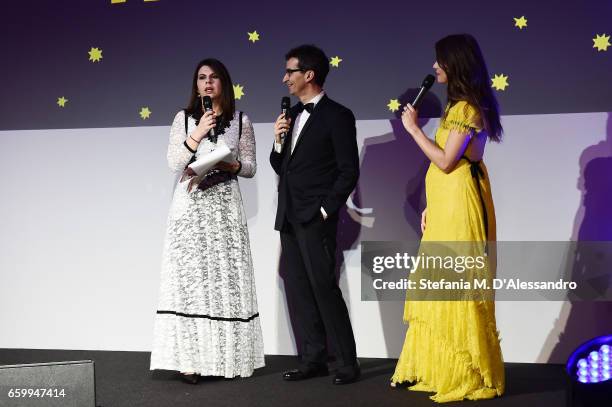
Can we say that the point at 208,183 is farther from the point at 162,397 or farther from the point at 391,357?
the point at 391,357

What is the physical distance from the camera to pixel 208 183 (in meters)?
3.80

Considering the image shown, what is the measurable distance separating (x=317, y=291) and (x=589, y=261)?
1.58 m

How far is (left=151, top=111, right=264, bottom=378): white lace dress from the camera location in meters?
3.74

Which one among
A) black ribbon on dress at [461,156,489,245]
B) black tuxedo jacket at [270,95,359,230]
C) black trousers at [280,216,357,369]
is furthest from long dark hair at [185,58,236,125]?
black ribbon on dress at [461,156,489,245]

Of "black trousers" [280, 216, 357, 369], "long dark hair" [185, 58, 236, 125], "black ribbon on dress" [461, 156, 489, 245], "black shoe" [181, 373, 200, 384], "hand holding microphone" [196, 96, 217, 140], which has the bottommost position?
"black shoe" [181, 373, 200, 384]

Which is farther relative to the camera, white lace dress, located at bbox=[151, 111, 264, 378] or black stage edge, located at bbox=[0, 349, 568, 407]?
white lace dress, located at bbox=[151, 111, 264, 378]

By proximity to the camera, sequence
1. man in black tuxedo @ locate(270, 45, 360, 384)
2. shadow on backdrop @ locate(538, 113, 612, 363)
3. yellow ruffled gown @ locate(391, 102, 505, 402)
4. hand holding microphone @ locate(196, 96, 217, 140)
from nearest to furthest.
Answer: yellow ruffled gown @ locate(391, 102, 505, 402) → hand holding microphone @ locate(196, 96, 217, 140) → man in black tuxedo @ locate(270, 45, 360, 384) → shadow on backdrop @ locate(538, 113, 612, 363)

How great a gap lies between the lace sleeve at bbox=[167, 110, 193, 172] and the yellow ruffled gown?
1.22 meters

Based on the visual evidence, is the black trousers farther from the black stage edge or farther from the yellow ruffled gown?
the yellow ruffled gown

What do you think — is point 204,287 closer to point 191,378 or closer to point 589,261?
point 191,378

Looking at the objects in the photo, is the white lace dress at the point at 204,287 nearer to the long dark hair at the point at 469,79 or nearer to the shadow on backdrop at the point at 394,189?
the shadow on backdrop at the point at 394,189

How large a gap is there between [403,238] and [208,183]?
124 cm

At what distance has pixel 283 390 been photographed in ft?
11.8

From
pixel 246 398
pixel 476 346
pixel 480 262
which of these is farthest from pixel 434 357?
pixel 246 398
